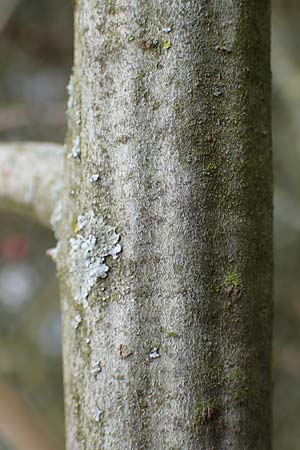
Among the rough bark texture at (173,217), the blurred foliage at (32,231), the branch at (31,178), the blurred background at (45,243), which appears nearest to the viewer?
the rough bark texture at (173,217)

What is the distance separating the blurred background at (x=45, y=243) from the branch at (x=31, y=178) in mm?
629

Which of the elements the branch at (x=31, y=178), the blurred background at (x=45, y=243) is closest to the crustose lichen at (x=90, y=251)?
the branch at (x=31, y=178)

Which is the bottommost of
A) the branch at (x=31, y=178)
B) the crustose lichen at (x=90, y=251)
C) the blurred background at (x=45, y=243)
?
the crustose lichen at (x=90, y=251)

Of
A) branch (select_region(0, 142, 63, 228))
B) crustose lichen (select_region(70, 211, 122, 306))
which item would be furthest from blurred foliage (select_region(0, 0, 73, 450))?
crustose lichen (select_region(70, 211, 122, 306))

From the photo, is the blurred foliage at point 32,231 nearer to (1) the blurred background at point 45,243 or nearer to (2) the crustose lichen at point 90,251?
(1) the blurred background at point 45,243

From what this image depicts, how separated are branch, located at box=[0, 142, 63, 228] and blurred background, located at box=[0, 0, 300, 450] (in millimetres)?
629

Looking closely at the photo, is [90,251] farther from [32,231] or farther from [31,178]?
[32,231]

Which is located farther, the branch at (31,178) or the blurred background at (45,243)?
the blurred background at (45,243)

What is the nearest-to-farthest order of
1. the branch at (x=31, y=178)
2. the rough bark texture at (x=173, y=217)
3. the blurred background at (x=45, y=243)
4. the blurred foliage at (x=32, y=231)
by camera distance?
the rough bark texture at (x=173, y=217), the branch at (x=31, y=178), the blurred background at (x=45, y=243), the blurred foliage at (x=32, y=231)

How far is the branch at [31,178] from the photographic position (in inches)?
21.8

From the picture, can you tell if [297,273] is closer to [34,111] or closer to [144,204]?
[34,111]

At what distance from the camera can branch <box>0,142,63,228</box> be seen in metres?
0.55

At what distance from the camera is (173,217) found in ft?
1.15

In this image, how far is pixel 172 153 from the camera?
347 mm
